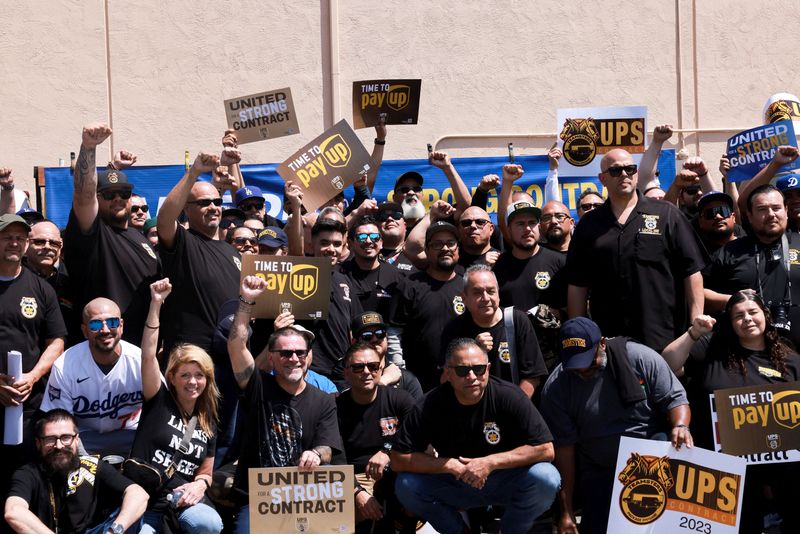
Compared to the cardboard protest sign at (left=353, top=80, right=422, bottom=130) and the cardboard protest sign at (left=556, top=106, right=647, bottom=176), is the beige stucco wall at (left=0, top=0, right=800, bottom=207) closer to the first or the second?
the cardboard protest sign at (left=353, top=80, right=422, bottom=130)

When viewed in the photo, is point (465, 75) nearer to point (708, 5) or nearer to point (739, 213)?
point (708, 5)


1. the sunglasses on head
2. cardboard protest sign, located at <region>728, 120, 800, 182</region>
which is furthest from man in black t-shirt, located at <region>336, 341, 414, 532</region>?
cardboard protest sign, located at <region>728, 120, 800, 182</region>

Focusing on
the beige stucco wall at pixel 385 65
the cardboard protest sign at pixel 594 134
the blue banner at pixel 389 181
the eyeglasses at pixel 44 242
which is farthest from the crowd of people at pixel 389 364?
the beige stucco wall at pixel 385 65

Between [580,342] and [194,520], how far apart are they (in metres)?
2.72

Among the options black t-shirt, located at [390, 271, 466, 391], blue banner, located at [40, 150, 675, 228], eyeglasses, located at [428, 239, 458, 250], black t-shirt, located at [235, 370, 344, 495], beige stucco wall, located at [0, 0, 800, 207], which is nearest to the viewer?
black t-shirt, located at [235, 370, 344, 495]

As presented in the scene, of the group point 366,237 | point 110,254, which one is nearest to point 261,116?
point 366,237

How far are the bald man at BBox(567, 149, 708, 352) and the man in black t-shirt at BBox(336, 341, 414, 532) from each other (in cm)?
159

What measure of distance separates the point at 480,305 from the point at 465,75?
286 inches

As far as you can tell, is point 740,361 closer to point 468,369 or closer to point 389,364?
point 468,369

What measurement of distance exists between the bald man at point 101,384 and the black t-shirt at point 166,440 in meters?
0.21

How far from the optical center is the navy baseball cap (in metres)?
7.41

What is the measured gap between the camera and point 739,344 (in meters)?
7.77

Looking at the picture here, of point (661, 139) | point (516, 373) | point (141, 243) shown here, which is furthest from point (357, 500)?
point (661, 139)

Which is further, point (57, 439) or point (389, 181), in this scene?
point (389, 181)
